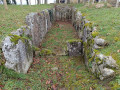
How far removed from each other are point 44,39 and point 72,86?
22.3 feet

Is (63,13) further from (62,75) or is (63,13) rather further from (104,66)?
(104,66)

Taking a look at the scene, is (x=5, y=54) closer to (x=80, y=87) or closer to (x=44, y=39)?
(x=80, y=87)

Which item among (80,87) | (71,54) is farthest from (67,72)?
(71,54)

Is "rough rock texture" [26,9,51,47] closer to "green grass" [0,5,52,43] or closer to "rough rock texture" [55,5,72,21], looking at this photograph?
"green grass" [0,5,52,43]

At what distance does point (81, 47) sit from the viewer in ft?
24.8

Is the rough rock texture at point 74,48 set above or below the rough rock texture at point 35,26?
below

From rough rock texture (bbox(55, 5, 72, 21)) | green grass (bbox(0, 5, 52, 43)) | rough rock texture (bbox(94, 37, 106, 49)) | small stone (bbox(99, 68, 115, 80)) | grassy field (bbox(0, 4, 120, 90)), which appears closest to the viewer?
small stone (bbox(99, 68, 115, 80))

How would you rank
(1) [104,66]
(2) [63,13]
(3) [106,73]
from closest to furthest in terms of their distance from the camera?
1. (3) [106,73]
2. (1) [104,66]
3. (2) [63,13]

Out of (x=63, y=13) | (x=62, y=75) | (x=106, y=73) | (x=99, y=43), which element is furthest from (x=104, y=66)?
(x=63, y=13)

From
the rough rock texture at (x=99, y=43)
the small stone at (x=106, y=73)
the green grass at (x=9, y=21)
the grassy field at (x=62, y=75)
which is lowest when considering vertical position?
the grassy field at (x=62, y=75)

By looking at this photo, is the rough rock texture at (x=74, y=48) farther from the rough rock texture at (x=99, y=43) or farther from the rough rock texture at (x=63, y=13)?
the rough rock texture at (x=63, y=13)

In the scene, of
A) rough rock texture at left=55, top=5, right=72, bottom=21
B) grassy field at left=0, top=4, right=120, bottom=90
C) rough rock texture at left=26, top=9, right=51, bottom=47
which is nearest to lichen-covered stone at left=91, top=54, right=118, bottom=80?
grassy field at left=0, top=4, right=120, bottom=90

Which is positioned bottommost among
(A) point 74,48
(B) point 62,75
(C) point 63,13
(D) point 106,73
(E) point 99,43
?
(B) point 62,75

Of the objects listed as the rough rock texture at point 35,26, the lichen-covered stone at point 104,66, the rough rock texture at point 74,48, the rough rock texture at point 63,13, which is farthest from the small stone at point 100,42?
the rough rock texture at point 63,13
